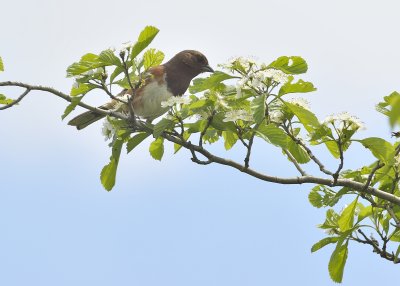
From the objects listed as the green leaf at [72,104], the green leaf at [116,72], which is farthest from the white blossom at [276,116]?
the green leaf at [72,104]

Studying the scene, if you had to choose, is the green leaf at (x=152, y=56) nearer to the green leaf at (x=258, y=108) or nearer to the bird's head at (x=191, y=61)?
the green leaf at (x=258, y=108)

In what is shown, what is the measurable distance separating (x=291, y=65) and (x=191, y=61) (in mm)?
4457

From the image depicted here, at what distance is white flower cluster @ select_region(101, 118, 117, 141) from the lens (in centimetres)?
566

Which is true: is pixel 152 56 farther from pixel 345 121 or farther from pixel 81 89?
pixel 345 121

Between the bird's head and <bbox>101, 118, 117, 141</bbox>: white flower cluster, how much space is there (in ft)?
12.0

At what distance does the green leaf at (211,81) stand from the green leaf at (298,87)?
0.48 metres

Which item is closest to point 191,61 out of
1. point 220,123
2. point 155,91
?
point 155,91

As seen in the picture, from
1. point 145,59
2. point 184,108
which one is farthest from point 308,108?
point 145,59

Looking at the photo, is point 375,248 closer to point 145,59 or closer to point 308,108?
point 308,108

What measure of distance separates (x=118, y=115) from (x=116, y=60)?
22.4 inches

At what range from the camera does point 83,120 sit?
26.4 ft

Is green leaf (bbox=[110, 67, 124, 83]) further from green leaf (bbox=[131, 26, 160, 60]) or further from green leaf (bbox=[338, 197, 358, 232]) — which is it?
green leaf (bbox=[338, 197, 358, 232])

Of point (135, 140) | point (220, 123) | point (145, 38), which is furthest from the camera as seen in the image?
point (135, 140)

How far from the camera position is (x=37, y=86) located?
17.7 feet
